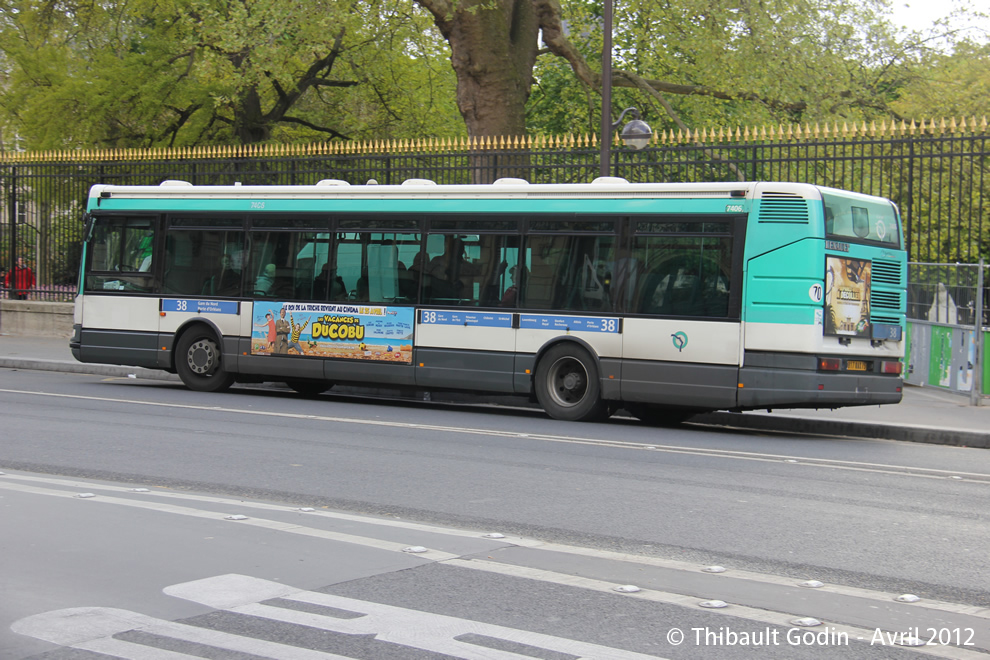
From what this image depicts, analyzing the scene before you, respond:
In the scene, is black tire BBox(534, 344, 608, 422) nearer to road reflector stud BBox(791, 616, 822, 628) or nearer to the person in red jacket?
road reflector stud BBox(791, 616, 822, 628)

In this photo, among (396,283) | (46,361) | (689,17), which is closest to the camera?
(396,283)

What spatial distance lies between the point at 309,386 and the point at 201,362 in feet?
5.48

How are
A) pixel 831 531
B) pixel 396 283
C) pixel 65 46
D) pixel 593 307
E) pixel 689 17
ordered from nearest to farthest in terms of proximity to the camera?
pixel 831 531 < pixel 593 307 < pixel 396 283 < pixel 689 17 < pixel 65 46

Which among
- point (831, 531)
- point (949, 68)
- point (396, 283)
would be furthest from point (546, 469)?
point (949, 68)

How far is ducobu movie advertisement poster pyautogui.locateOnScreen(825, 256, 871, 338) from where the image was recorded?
12406 mm

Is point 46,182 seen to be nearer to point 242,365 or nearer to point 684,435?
point 242,365

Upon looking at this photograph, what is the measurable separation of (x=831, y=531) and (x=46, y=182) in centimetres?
2219

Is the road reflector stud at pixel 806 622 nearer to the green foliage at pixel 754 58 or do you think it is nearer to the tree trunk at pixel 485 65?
the tree trunk at pixel 485 65

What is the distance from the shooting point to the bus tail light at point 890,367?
1281cm

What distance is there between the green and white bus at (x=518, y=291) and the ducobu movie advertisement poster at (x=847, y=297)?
2 cm

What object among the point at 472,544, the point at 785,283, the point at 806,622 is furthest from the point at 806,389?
the point at 806,622

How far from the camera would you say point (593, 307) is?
13664 millimetres

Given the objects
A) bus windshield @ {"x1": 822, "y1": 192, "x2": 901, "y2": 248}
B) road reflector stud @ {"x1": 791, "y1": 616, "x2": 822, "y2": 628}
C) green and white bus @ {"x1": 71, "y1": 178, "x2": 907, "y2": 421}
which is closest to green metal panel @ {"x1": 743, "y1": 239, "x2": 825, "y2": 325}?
green and white bus @ {"x1": 71, "y1": 178, "x2": 907, "y2": 421}

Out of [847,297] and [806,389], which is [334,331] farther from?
[847,297]
